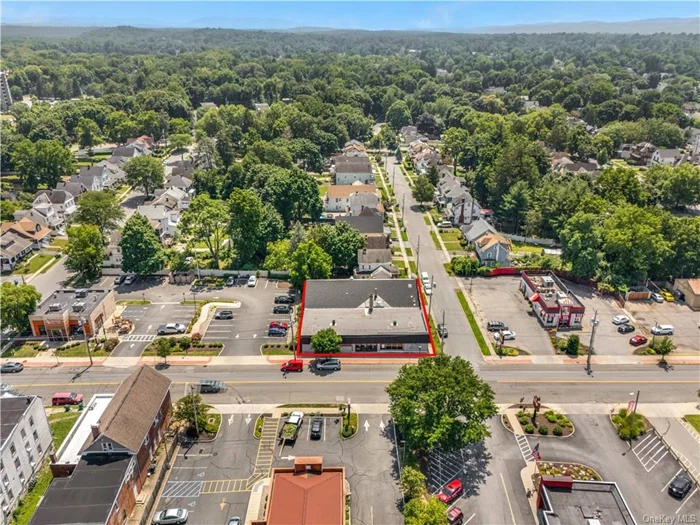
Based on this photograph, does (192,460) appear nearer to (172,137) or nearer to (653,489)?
(653,489)

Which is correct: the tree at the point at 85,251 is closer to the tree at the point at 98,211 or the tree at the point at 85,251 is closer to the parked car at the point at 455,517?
the tree at the point at 98,211

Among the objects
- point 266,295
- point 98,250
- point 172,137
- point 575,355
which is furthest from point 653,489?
point 172,137

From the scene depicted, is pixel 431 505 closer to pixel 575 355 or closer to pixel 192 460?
pixel 192 460

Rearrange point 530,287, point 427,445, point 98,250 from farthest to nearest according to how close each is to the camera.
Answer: point 98,250, point 530,287, point 427,445

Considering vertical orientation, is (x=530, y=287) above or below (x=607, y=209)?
below

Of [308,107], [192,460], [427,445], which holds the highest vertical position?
[308,107]

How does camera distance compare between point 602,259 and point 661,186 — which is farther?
point 661,186

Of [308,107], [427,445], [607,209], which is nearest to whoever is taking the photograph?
[427,445]
